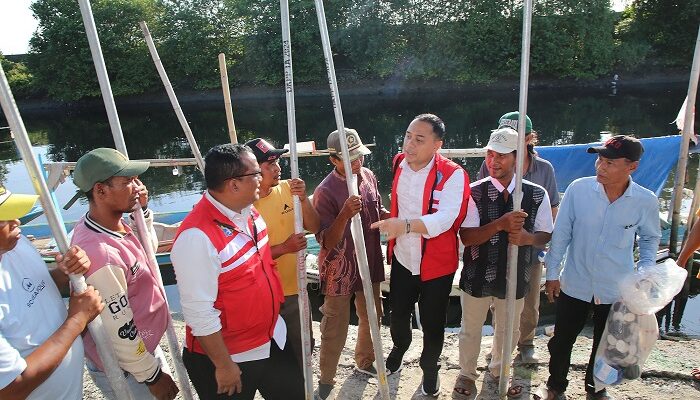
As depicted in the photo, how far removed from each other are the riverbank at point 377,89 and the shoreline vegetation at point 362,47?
0.08m

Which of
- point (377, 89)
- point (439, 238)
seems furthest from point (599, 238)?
point (377, 89)

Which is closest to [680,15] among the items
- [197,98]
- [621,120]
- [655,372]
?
[621,120]

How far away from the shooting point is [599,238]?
10.2 ft

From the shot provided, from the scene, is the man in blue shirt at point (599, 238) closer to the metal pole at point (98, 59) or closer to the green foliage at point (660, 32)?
the metal pole at point (98, 59)

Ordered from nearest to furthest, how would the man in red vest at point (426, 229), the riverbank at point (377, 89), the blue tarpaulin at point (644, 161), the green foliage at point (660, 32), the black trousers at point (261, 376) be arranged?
the black trousers at point (261, 376) < the man in red vest at point (426, 229) < the blue tarpaulin at point (644, 161) < the green foliage at point (660, 32) < the riverbank at point (377, 89)

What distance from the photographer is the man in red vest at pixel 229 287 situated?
7.29ft

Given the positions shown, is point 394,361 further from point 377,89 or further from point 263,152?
point 377,89

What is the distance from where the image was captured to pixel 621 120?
22141mm

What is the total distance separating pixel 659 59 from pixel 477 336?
3484 cm

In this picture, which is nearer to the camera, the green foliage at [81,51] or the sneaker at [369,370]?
the sneaker at [369,370]

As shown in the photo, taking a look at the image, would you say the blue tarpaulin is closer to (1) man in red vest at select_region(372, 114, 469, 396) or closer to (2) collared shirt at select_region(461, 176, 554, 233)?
(2) collared shirt at select_region(461, 176, 554, 233)

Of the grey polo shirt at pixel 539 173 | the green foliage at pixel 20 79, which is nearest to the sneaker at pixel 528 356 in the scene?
the grey polo shirt at pixel 539 173

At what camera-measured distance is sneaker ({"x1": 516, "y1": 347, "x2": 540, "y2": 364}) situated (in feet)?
12.9

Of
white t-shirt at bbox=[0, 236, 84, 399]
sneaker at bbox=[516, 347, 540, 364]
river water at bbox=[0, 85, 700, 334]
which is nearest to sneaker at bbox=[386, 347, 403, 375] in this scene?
sneaker at bbox=[516, 347, 540, 364]
